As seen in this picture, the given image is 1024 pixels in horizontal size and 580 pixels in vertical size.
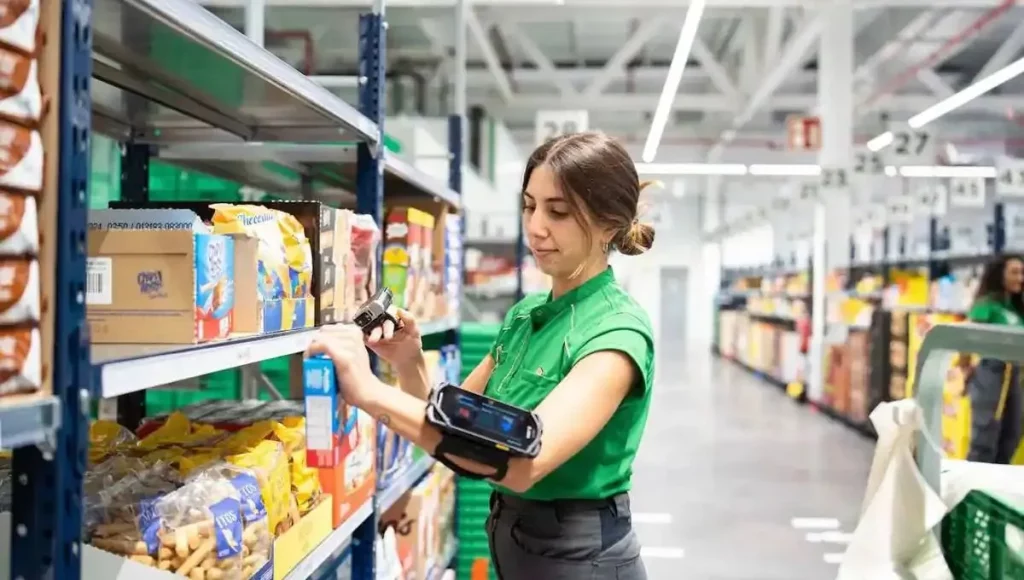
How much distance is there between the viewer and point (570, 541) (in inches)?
69.0

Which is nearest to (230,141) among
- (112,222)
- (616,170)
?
(112,222)

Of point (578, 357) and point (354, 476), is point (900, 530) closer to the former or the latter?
point (578, 357)

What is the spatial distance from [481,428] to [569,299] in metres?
0.53

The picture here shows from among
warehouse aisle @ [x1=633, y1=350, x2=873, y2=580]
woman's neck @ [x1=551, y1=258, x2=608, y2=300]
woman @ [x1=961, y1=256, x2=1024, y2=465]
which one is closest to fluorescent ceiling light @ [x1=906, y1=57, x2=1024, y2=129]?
woman @ [x1=961, y1=256, x2=1024, y2=465]

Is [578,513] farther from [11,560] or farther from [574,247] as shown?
[11,560]

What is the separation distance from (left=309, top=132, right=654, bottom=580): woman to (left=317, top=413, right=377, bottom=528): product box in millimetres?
437

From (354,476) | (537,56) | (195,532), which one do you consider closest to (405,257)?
(354,476)

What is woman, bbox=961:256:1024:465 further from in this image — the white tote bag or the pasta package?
the pasta package

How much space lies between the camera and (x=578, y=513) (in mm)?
1757

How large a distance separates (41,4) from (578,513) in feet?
4.16

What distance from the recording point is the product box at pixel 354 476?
2.15 meters

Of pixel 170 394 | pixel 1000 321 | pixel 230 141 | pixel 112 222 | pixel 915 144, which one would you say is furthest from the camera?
pixel 915 144

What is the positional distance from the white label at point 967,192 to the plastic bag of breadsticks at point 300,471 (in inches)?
388

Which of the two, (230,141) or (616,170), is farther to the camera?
(230,141)
